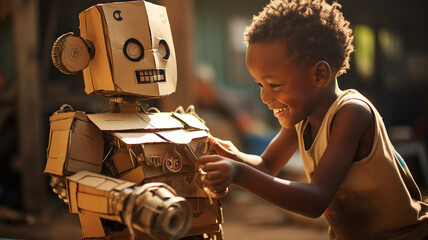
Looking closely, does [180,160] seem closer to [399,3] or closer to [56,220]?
[56,220]

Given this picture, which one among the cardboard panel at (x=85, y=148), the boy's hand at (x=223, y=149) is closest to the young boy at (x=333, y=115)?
the boy's hand at (x=223, y=149)

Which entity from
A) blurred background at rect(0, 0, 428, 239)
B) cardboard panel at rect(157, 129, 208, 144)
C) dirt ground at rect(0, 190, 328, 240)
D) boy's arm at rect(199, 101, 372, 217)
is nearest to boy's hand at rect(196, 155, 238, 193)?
boy's arm at rect(199, 101, 372, 217)

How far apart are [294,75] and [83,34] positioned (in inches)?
28.1

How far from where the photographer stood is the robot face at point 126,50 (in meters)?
1.42

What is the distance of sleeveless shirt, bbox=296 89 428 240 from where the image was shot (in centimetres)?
136

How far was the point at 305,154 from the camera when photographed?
1516mm

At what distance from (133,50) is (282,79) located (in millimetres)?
492

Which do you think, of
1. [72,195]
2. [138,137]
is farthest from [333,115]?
[72,195]

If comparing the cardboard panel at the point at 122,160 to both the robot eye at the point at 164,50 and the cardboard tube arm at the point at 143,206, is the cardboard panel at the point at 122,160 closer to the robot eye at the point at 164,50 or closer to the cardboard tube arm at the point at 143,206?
the cardboard tube arm at the point at 143,206

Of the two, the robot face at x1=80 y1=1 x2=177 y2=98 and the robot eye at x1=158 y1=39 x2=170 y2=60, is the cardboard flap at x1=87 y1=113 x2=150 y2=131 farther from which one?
the robot eye at x1=158 y1=39 x2=170 y2=60

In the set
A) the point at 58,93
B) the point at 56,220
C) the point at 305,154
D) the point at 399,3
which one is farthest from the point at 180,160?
the point at 399,3

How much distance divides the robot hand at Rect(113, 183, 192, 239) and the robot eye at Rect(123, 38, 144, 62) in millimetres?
479

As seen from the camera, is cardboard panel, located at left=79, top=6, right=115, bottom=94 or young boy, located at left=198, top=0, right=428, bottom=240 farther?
cardboard panel, located at left=79, top=6, right=115, bottom=94

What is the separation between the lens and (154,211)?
1.09 meters
